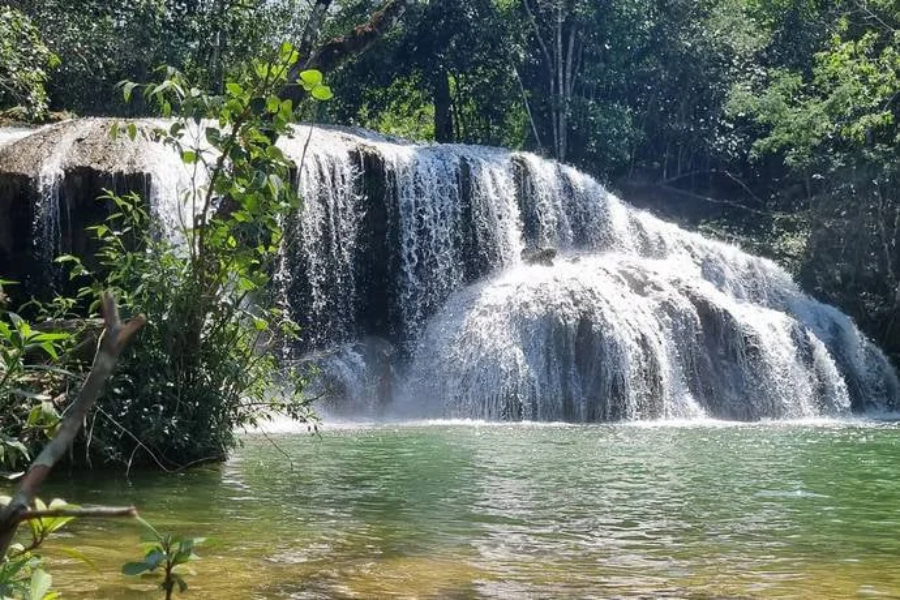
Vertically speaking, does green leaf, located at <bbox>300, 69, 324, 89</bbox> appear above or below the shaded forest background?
below

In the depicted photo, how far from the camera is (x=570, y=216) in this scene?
22703mm

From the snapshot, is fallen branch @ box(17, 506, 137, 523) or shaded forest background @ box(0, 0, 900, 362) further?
shaded forest background @ box(0, 0, 900, 362)

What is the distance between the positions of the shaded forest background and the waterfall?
3.65 meters

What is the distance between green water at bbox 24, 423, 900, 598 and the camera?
17.1 ft

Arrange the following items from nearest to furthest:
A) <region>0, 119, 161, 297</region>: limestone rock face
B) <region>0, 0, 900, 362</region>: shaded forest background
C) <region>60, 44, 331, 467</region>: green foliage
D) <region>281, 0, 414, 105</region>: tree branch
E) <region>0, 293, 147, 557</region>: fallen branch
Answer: <region>0, 293, 147, 557</region>: fallen branch, <region>60, 44, 331, 467</region>: green foliage, <region>281, 0, 414, 105</region>: tree branch, <region>0, 119, 161, 297</region>: limestone rock face, <region>0, 0, 900, 362</region>: shaded forest background

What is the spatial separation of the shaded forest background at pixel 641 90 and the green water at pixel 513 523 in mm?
13571

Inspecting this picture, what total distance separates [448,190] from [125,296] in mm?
12819

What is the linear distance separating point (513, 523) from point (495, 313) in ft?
38.8

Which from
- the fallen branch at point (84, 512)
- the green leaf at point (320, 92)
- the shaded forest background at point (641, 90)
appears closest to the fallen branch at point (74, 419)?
the fallen branch at point (84, 512)

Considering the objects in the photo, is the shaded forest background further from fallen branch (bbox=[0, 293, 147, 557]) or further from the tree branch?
fallen branch (bbox=[0, 293, 147, 557])

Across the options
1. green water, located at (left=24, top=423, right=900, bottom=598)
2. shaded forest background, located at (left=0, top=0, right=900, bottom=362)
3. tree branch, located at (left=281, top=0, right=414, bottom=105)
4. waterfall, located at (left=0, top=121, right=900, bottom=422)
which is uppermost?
shaded forest background, located at (left=0, top=0, right=900, bottom=362)

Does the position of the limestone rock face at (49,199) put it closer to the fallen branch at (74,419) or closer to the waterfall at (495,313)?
the waterfall at (495,313)

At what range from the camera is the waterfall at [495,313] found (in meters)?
17.8

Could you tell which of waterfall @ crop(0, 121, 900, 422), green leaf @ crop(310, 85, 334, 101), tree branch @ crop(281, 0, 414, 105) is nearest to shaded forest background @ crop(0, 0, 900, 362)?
waterfall @ crop(0, 121, 900, 422)
